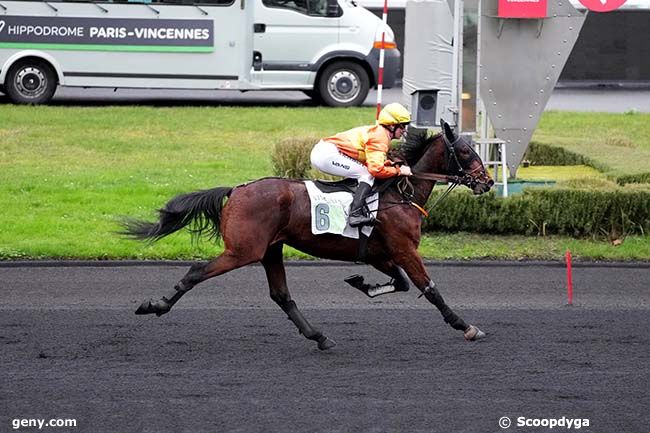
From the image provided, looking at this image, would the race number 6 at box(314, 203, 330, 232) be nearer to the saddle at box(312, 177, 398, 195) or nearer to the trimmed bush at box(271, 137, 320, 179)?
the saddle at box(312, 177, 398, 195)

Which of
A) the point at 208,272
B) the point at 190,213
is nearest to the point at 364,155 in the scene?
the point at 190,213

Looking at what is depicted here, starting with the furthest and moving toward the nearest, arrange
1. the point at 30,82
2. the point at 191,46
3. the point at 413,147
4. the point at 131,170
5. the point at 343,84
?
1. the point at 343,84
2. the point at 191,46
3. the point at 30,82
4. the point at 131,170
5. the point at 413,147

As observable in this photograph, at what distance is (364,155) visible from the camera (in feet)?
29.6

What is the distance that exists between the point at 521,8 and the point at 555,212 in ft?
8.31

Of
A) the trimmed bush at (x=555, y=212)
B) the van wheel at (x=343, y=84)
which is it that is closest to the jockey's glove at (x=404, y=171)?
the trimmed bush at (x=555, y=212)

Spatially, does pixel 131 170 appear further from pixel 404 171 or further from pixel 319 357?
pixel 319 357

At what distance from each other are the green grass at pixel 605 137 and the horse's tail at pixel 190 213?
22.6 ft

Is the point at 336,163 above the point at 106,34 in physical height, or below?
below

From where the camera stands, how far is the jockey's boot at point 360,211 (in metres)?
8.66

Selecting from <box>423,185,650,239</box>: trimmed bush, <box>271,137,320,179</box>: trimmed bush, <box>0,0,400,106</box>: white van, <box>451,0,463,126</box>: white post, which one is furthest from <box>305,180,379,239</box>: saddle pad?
<box>0,0,400,106</box>: white van

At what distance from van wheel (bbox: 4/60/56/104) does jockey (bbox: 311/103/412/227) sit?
1344 centimetres

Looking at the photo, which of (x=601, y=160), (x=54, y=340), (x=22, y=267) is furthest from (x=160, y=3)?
(x=54, y=340)

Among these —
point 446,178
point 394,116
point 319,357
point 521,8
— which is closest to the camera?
point 319,357

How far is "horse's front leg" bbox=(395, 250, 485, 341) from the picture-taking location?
871 centimetres
